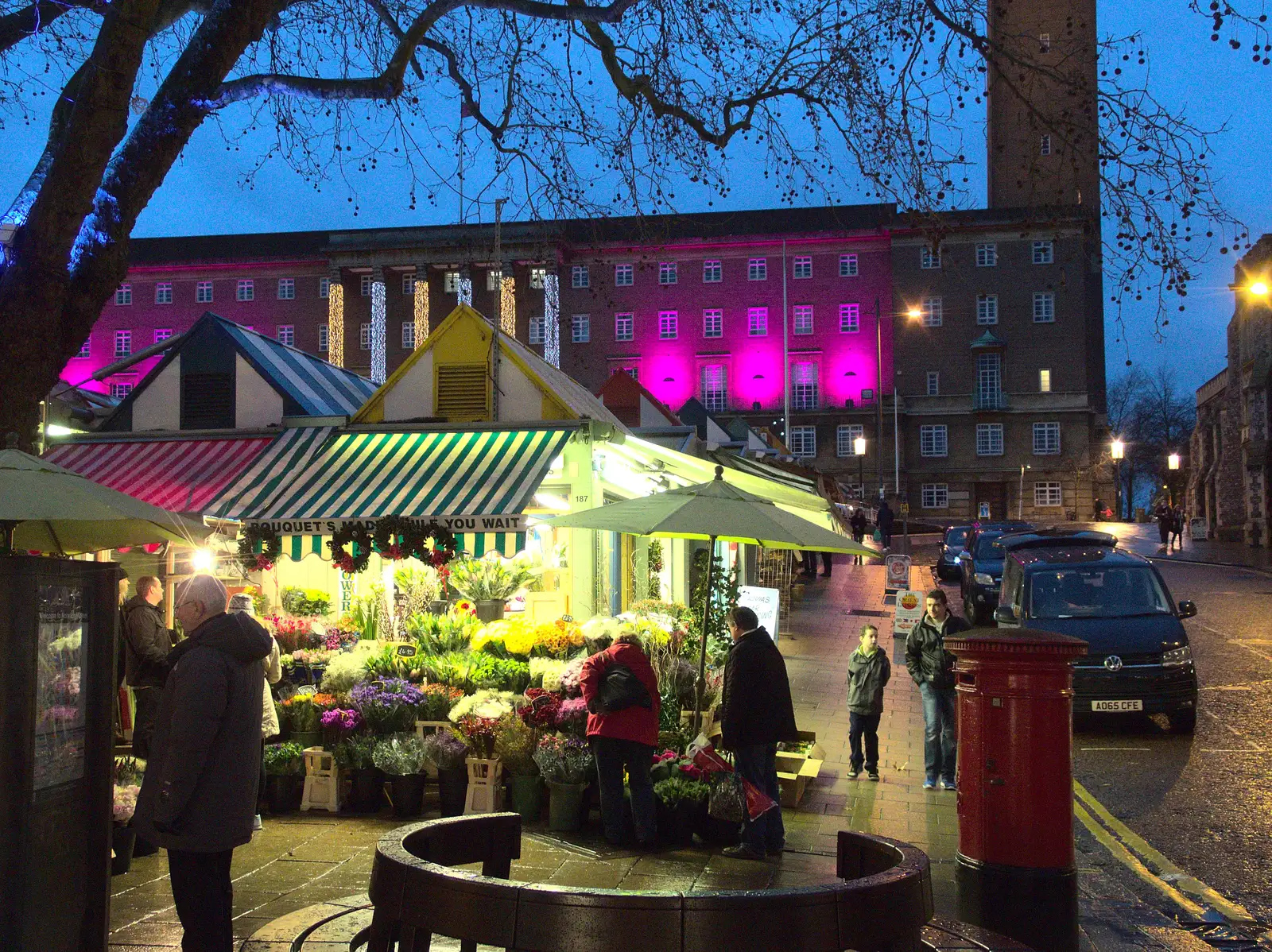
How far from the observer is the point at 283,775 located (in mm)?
9062

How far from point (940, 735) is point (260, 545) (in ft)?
23.0

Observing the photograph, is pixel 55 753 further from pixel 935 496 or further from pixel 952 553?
pixel 935 496

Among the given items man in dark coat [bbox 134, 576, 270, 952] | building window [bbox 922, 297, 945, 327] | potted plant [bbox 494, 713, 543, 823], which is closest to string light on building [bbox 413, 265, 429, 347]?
building window [bbox 922, 297, 945, 327]

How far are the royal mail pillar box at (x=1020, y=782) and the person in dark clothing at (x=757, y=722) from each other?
200 cm

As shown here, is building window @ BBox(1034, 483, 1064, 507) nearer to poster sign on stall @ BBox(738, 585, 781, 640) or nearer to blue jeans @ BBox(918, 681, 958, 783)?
poster sign on stall @ BBox(738, 585, 781, 640)

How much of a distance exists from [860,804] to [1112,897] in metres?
2.66

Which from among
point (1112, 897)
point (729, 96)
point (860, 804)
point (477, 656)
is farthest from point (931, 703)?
point (729, 96)

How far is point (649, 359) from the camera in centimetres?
7712

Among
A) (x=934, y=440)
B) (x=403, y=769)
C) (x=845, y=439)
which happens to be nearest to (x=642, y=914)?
(x=403, y=769)

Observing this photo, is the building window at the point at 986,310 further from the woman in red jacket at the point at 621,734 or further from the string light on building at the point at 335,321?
the woman in red jacket at the point at 621,734

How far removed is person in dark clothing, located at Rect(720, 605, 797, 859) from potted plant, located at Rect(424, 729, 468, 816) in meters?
2.17

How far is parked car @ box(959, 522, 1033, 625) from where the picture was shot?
928 inches

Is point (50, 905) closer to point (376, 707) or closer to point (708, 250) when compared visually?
point (376, 707)

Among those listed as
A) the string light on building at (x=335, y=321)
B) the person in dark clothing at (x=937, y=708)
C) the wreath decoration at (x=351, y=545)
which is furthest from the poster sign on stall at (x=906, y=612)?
the string light on building at (x=335, y=321)
